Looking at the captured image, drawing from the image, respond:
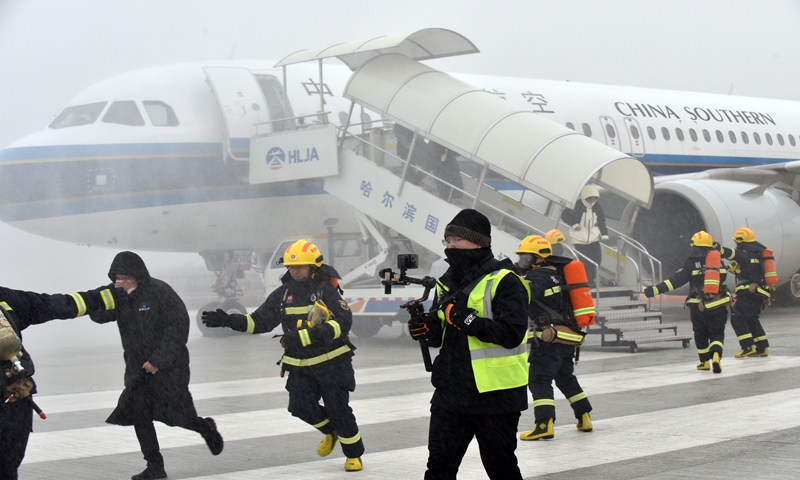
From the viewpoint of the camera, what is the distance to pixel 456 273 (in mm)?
4578

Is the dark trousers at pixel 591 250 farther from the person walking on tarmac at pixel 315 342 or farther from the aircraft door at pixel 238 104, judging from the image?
the person walking on tarmac at pixel 315 342

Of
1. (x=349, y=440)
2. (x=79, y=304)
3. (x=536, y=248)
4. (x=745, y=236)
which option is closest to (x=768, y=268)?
(x=745, y=236)

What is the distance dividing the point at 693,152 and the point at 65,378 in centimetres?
1424

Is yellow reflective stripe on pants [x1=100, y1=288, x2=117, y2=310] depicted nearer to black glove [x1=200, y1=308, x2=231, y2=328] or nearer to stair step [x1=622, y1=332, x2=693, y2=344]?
black glove [x1=200, y1=308, x2=231, y2=328]

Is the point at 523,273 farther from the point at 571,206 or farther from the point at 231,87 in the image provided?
the point at 231,87

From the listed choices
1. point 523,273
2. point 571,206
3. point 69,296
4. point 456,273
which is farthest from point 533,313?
point 571,206

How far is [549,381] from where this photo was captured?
7293 millimetres

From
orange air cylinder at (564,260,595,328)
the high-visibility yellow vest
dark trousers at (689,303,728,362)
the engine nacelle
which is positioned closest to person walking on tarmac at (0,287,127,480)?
the high-visibility yellow vest

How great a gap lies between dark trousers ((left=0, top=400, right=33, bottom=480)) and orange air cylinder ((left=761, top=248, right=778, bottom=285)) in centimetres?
974

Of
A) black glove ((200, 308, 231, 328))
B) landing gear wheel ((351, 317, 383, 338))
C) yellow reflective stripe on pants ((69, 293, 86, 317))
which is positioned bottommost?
landing gear wheel ((351, 317, 383, 338))

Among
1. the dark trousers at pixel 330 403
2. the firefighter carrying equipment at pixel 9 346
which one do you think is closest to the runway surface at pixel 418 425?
the dark trousers at pixel 330 403

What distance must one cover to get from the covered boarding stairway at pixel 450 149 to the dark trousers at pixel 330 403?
7.31 meters

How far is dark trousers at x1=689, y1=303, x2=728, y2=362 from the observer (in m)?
10.6

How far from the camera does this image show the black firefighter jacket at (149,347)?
20.3 ft
